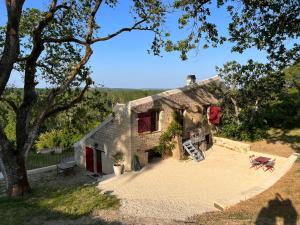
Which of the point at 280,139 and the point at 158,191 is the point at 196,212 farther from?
the point at 280,139

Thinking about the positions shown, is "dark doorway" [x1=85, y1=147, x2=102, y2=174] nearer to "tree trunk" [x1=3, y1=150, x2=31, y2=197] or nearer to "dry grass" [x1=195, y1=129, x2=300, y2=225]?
"tree trunk" [x1=3, y1=150, x2=31, y2=197]

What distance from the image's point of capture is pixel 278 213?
13953 millimetres

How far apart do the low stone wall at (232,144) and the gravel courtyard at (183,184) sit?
1.43 feet

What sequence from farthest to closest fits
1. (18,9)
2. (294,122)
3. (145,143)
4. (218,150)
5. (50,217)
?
(294,122), (218,150), (145,143), (50,217), (18,9)

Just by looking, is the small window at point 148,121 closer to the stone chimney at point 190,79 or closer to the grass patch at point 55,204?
the stone chimney at point 190,79

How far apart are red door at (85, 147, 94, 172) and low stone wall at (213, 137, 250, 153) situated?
30.5ft

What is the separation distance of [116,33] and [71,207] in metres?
8.46

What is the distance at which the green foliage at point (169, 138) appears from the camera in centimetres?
2483

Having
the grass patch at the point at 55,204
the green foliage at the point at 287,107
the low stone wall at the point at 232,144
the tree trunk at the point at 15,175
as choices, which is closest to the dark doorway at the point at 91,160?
the grass patch at the point at 55,204

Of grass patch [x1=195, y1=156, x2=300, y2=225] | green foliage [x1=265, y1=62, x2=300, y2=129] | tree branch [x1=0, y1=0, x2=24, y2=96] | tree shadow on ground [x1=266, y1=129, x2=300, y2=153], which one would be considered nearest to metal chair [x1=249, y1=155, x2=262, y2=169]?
tree shadow on ground [x1=266, y1=129, x2=300, y2=153]

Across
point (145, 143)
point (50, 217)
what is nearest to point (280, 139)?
point (145, 143)

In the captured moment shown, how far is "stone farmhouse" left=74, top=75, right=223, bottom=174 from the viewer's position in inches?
923

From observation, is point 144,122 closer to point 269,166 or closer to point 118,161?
point 118,161

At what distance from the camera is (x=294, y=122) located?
3159 centimetres
